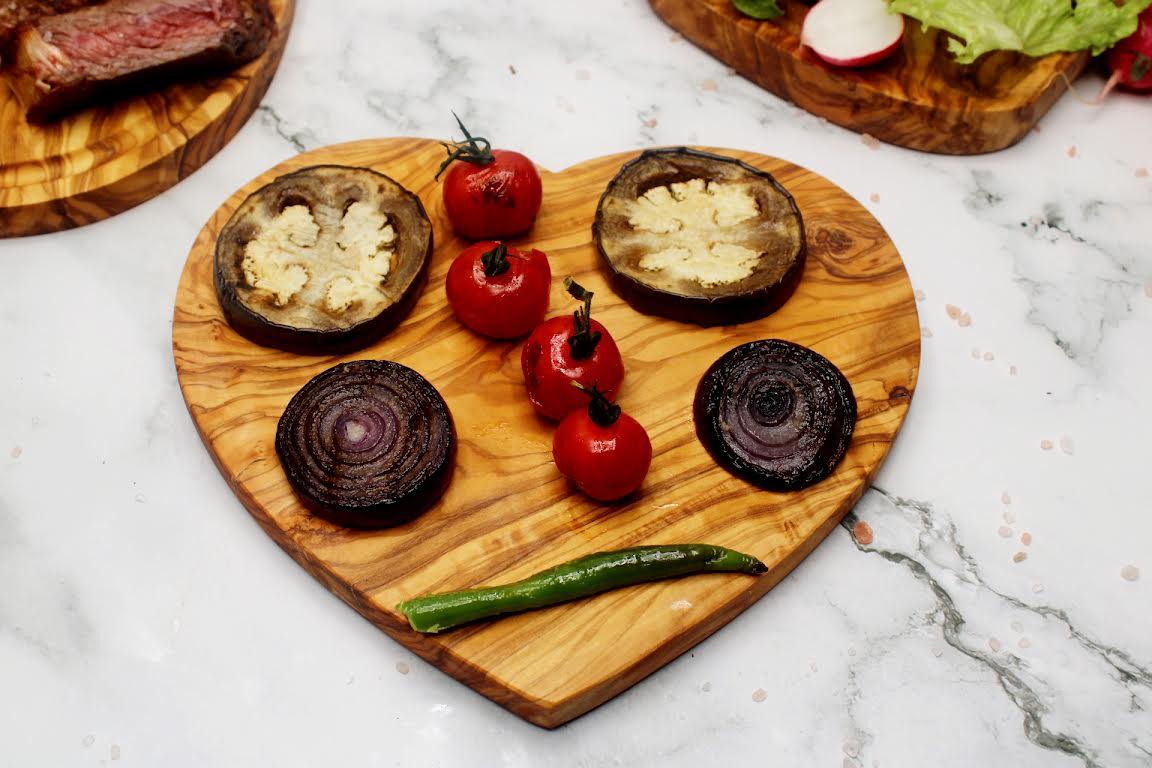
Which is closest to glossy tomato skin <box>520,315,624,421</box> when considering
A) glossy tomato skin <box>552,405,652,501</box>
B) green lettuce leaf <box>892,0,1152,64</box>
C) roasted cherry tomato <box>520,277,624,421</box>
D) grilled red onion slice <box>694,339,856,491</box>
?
roasted cherry tomato <box>520,277,624,421</box>

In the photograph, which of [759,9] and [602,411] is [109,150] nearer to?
[602,411]

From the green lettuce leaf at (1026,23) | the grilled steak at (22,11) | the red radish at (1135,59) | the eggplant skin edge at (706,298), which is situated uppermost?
the green lettuce leaf at (1026,23)

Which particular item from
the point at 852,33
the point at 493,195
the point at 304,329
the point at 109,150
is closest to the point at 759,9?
the point at 852,33

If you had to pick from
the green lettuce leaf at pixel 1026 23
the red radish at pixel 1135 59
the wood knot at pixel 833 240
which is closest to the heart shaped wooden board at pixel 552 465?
the wood knot at pixel 833 240

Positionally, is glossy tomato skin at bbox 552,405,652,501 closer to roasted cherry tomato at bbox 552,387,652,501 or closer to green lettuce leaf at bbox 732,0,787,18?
roasted cherry tomato at bbox 552,387,652,501

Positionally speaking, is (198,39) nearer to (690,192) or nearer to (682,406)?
(690,192)

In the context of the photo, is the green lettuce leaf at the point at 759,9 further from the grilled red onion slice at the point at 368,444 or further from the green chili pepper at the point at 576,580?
the green chili pepper at the point at 576,580

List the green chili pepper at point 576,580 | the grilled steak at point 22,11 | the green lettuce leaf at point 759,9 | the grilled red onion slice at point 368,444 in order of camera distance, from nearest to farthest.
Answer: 1. the green chili pepper at point 576,580
2. the grilled red onion slice at point 368,444
3. the grilled steak at point 22,11
4. the green lettuce leaf at point 759,9
